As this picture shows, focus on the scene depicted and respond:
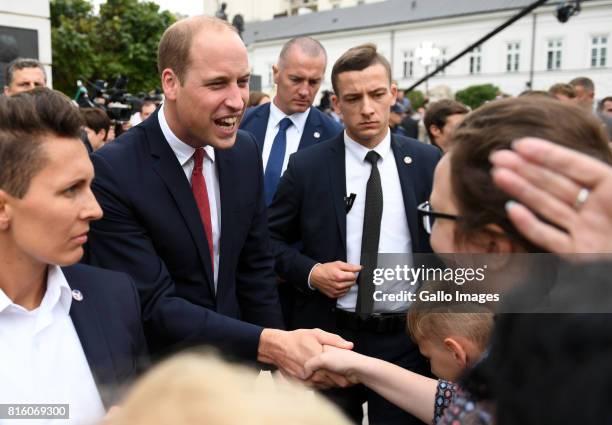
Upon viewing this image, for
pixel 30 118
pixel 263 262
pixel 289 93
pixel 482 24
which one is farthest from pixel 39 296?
pixel 482 24

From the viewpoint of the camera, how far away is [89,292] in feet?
5.89

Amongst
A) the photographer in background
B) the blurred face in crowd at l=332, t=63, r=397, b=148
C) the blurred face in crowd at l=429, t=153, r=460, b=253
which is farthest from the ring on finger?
the photographer in background

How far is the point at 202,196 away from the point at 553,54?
5015 cm

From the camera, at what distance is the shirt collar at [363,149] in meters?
3.14

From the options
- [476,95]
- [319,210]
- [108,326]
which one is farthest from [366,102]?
[476,95]

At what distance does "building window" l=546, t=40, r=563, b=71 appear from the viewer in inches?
1834

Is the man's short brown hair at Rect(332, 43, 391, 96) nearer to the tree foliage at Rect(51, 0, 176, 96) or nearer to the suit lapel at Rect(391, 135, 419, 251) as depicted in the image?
the suit lapel at Rect(391, 135, 419, 251)

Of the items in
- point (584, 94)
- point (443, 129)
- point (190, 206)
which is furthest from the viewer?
point (584, 94)

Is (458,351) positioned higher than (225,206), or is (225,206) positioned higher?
(225,206)

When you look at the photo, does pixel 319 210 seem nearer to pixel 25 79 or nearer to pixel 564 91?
pixel 25 79

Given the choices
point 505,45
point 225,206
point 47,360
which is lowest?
point 47,360

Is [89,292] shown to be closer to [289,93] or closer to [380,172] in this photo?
[380,172]

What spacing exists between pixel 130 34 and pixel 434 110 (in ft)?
82.9

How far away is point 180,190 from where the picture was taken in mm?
2359
